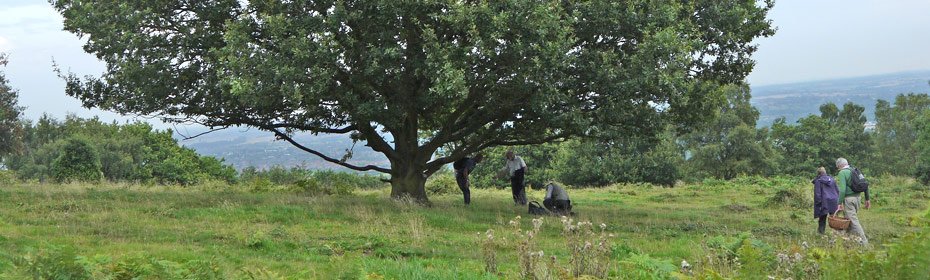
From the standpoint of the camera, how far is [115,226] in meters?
13.3

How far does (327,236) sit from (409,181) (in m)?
Result: 7.70

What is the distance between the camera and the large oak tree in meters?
15.6

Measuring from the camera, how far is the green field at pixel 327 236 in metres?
6.79

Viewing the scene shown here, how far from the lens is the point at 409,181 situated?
67.9 ft

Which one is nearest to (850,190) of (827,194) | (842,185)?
(842,185)

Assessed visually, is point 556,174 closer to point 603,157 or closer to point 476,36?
point 603,157

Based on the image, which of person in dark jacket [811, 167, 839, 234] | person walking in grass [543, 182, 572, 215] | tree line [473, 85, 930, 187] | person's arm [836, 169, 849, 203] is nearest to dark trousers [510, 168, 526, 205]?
person walking in grass [543, 182, 572, 215]

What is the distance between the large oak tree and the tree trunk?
0.14 m

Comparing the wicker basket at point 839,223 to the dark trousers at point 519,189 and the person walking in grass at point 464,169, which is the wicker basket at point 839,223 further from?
the person walking in grass at point 464,169

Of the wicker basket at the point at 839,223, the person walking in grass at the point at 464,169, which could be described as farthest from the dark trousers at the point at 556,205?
the wicker basket at the point at 839,223

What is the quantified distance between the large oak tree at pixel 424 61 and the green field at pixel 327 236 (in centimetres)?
248

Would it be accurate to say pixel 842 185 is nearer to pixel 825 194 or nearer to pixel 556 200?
pixel 825 194

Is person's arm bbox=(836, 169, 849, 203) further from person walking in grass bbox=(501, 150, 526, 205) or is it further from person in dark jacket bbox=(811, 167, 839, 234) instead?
person walking in grass bbox=(501, 150, 526, 205)

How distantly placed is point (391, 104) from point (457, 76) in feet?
10.9
